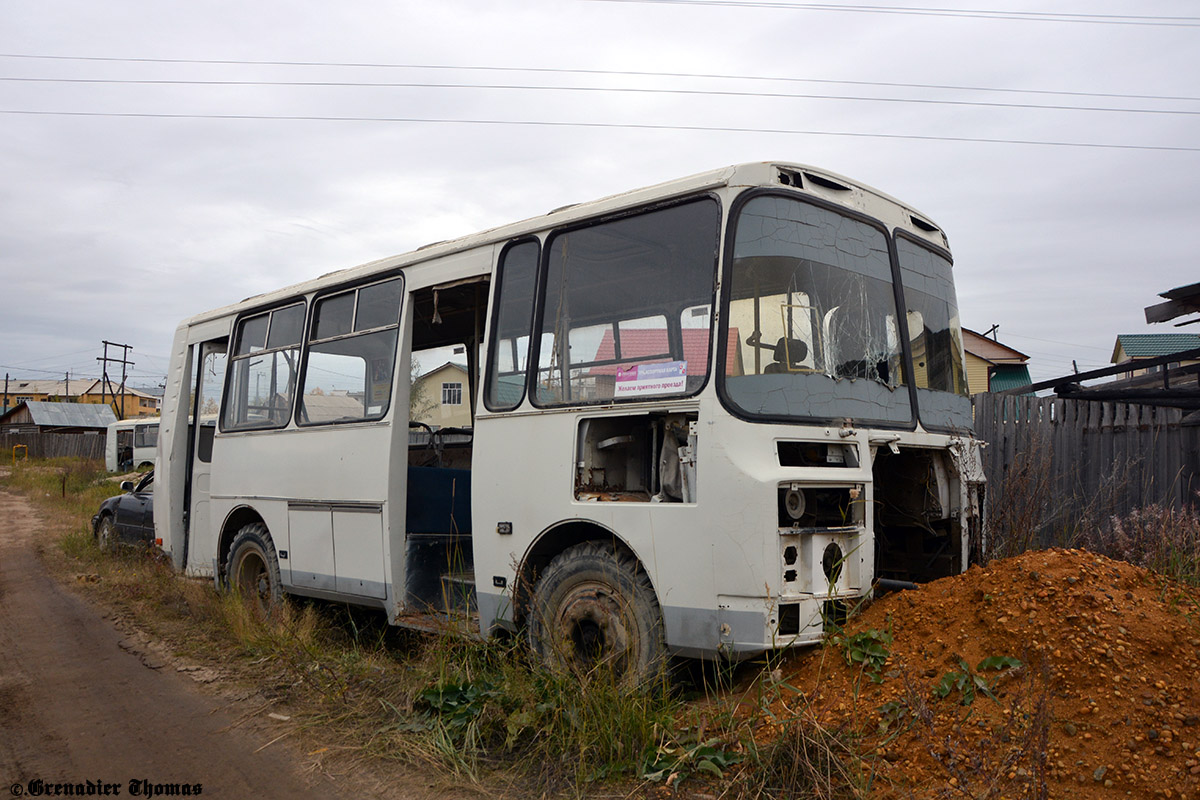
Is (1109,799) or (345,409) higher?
(345,409)

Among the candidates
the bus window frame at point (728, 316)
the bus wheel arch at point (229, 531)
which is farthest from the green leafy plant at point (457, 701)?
the bus wheel arch at point (229, 531)

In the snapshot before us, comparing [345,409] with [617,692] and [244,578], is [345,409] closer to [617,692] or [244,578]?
[244,578]

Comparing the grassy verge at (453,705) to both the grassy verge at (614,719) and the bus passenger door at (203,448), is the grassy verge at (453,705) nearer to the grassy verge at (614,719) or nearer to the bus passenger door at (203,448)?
the grassy verge at (614,719)

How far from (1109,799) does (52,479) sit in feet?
114

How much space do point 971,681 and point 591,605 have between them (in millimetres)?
1898

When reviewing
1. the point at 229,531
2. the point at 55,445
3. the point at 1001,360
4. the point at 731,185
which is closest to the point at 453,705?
the point at 731,185

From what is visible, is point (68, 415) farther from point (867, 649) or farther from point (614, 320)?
point (867, 649)

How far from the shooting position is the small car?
11.5 metres

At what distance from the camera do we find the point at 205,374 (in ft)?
30.2

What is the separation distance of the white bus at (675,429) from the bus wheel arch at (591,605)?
0.05 feet

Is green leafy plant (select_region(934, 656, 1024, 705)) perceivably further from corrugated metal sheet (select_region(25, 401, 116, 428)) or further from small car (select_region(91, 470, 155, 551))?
corrugated metal sheet (select_region(25, 401, 116, 428))

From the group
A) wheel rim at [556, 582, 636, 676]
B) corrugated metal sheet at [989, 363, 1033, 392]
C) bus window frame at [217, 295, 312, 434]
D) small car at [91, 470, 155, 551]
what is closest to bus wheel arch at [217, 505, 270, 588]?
bus window frame at [217, 295, 312, 434]

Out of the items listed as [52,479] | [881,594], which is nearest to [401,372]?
[881,594]

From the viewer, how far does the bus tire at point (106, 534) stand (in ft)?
40.8
